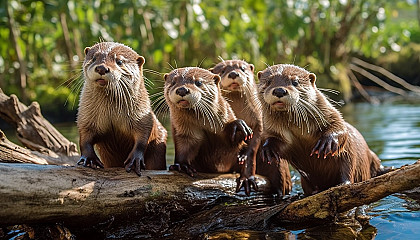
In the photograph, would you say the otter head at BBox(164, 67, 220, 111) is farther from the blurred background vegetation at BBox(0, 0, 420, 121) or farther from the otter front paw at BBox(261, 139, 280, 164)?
the blurred background vegetation at BBox(0, 0, 420, 121)

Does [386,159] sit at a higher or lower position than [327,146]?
lower

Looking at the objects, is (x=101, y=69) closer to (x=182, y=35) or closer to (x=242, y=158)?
(x=242, y=158)

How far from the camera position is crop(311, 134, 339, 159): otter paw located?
3352 millimetres

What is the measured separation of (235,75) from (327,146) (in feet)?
3.76

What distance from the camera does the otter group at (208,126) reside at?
11.3ft

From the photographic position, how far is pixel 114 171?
11.0 feet

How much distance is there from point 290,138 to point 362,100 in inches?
475

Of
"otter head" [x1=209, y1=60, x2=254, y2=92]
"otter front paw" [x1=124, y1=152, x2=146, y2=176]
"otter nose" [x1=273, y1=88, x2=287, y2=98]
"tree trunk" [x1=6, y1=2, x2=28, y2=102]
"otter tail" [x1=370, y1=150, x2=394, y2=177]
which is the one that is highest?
"tree trunk" [x1=6, y1=2, x2=28, y2=102]

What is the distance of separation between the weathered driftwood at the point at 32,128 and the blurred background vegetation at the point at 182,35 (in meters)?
3.84

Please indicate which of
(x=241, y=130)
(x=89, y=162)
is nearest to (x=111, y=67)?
(x=89, y=162)

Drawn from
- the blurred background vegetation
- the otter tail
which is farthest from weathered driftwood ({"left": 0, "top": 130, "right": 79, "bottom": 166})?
the blurred background vegetation

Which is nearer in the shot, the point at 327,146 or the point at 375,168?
the point at 327,146

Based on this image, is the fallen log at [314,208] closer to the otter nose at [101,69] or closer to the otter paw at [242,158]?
the otter paw at [242,158]

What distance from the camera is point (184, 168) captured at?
367cm
